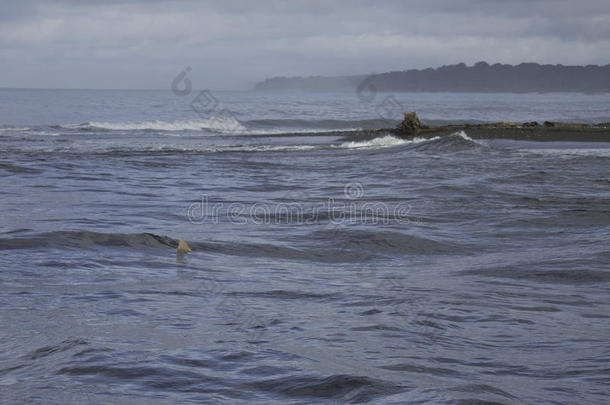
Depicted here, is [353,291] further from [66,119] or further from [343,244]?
[66,119]

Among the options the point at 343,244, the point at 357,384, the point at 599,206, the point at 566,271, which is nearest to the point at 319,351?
the point at 357,384

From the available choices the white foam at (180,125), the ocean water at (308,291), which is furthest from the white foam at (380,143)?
the white foam at (180,125)

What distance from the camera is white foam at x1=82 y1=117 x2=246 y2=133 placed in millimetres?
39531

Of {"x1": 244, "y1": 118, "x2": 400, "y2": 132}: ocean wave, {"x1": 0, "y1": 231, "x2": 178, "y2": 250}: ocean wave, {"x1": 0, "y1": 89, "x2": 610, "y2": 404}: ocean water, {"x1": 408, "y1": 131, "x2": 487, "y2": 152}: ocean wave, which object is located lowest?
{"x1": 0, "y1": 89, "x2": 610, "y2": 404}: ocean water

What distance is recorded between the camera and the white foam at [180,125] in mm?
39531

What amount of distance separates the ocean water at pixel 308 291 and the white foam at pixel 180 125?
24.0 m

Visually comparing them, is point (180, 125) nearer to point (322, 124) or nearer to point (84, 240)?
point (322, 124)

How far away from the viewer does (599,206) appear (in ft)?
38.1

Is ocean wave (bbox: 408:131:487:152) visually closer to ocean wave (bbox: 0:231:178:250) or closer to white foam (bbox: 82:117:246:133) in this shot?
ocean wave (bbox: 0:231:178:250)

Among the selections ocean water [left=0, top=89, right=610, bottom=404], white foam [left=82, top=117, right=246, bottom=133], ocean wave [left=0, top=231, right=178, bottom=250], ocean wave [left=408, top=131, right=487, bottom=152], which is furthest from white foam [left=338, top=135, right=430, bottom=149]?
ocean wave [left=0, top=231, right=178, bottom=250]

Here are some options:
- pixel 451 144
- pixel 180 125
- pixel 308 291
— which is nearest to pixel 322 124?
pixel 180 125

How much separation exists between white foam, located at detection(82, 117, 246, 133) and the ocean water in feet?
78.9

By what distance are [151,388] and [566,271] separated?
15.2 feet

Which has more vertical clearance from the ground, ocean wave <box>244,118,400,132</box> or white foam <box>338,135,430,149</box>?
ocean wave <box>244,118,400,132</box>
